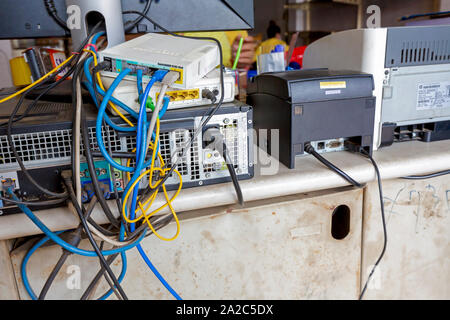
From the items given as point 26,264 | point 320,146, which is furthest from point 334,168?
point 26,264

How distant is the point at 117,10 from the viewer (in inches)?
28.5

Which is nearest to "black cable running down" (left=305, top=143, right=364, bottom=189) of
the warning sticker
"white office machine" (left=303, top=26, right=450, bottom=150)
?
"white office machine" (left=303, top=26, right=450, bottom=150)

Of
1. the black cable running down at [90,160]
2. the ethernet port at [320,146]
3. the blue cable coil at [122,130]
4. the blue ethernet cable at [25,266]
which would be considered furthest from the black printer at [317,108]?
the blue ethernet cable at [25,266]

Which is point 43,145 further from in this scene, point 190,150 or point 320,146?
point 320,146

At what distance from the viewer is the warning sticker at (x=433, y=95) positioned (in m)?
0.78

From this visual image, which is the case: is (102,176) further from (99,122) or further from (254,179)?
(254,179)

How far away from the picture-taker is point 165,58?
0.56m

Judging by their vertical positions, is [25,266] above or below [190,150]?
below

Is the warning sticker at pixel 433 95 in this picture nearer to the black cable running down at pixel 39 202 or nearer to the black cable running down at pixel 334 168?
the black cable running down at pixel 334 168

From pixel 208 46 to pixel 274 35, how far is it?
10.6 feet

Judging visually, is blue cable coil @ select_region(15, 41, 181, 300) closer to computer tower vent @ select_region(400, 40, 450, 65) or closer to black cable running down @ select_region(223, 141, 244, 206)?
black cable running down @ select_region(223, 141, 244, 206)

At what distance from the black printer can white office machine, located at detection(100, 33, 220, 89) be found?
0.15m

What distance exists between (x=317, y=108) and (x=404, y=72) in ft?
0.80

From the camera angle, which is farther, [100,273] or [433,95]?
[433,95]
